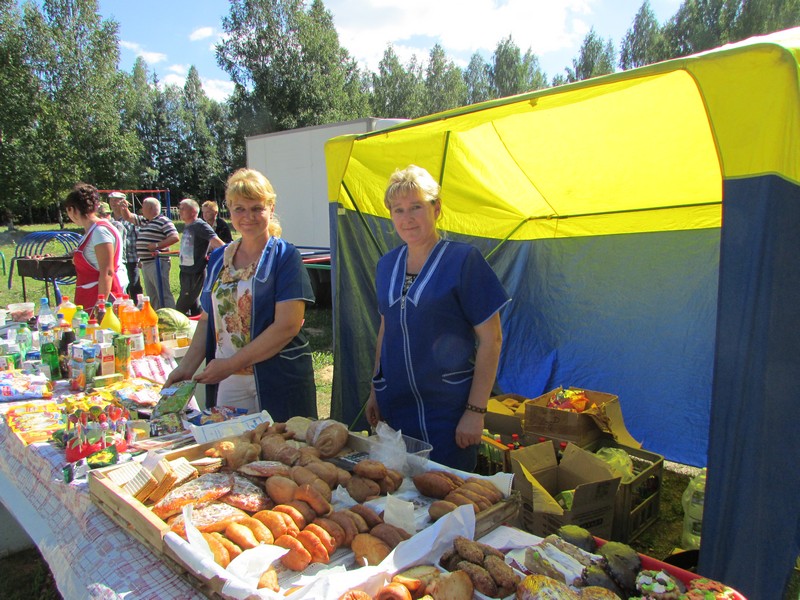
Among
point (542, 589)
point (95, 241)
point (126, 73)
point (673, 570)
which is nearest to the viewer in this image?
point (542, 589)

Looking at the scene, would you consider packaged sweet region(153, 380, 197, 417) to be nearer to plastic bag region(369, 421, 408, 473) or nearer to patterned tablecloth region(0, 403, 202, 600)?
patterned tablecloth region(0, 403, 202, 600)

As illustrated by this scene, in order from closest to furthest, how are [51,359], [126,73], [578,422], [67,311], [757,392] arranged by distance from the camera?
[757,392] → [51,359] → [67,311] → [578,422] → [126,73]

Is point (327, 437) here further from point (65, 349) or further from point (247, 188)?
point (65, 349)

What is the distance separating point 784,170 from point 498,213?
319cm

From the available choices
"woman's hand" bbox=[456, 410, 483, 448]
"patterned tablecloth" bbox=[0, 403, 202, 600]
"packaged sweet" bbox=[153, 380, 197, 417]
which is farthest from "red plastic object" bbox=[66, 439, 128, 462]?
"woman's hand" bbox=[456, 410, 483, 448]

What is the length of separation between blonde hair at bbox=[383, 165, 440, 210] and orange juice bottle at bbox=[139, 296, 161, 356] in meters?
1.95

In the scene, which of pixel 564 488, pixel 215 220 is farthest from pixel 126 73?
pixel 564 488

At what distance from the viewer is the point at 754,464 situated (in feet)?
6.10

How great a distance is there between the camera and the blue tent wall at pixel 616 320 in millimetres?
4016

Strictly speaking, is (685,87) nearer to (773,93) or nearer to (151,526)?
(773,93)

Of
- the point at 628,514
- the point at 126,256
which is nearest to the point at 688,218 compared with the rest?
the point at 628,514

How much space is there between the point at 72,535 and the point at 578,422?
9.88ft

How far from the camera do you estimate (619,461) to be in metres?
3.31

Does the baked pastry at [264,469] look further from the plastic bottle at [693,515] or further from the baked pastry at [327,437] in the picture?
the plastic bottle at [693,515]
